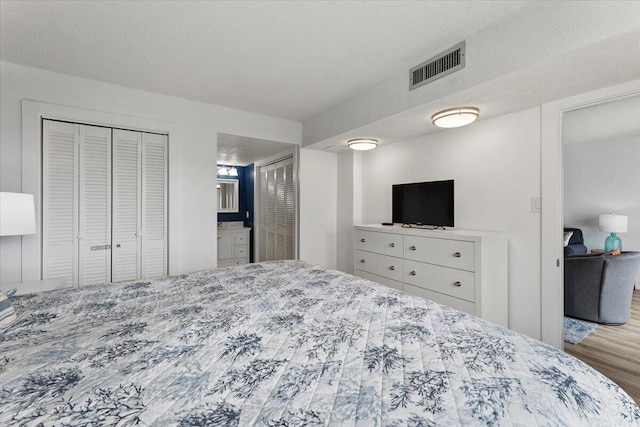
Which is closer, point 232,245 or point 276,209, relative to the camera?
point 276,209

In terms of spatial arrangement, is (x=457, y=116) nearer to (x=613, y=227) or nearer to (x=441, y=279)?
(x=441, y=279)

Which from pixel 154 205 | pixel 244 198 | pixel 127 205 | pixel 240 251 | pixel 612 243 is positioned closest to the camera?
pixel 612 243

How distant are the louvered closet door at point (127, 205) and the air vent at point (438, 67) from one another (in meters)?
2.81

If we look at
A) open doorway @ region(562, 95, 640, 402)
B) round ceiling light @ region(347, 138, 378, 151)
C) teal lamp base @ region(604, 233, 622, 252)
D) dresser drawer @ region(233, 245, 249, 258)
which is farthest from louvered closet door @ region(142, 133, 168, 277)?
teal lamp base @ region(604, 233, 622, 252)

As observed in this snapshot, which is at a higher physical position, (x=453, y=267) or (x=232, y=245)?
(x=453, y=267)

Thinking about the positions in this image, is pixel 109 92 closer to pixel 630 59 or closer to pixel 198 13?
pixel 198 13

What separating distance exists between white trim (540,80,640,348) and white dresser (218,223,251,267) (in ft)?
15.5

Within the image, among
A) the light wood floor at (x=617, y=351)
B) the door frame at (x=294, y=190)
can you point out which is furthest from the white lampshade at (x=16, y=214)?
the light wood floor at (x=617, y=351)

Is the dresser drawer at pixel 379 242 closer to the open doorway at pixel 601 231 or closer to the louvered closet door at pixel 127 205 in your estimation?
the open doorway at pixel 601 231

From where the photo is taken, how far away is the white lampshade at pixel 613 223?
2.50 m

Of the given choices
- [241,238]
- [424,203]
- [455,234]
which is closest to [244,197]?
[241,238]

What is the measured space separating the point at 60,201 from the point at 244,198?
11.7ft

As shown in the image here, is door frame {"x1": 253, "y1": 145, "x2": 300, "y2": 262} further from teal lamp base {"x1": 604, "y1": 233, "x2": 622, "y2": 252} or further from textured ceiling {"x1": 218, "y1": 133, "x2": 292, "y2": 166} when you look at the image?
teal lamp base {"x1": 604, "y1": 233, "x2": 622, "y2": 252}

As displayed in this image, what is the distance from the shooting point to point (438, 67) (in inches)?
87.8
